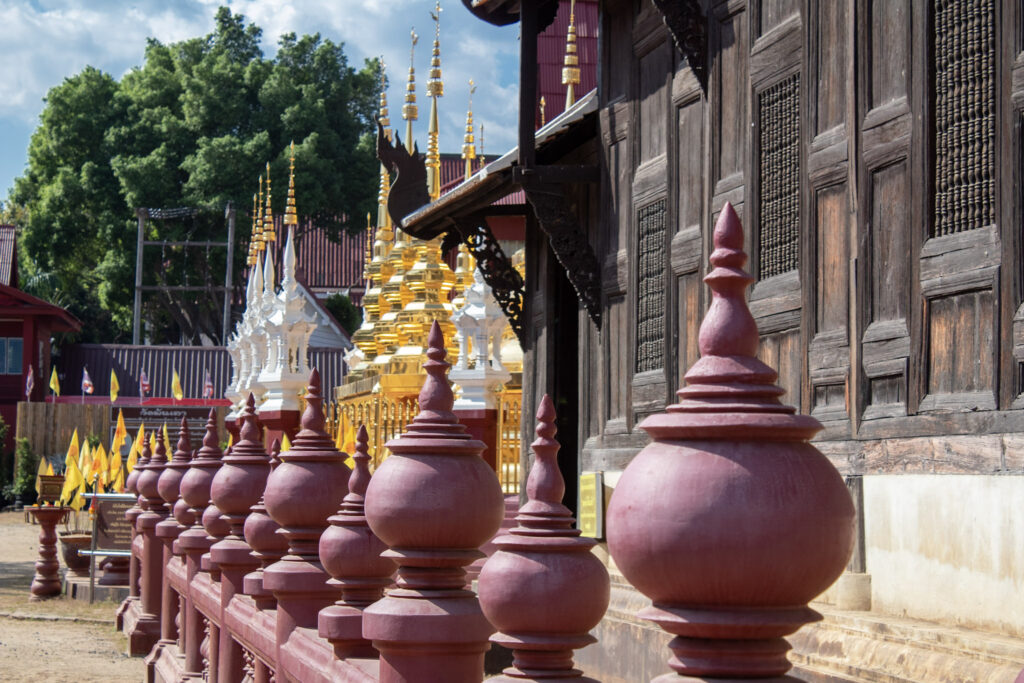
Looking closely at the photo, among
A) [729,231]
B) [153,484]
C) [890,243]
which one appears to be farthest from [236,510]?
[153,484]

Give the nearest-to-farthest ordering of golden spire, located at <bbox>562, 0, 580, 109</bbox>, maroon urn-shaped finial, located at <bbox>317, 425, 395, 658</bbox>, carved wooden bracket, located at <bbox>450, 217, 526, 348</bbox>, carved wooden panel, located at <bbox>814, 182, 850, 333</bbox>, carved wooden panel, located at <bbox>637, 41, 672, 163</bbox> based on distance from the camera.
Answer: maroon urn-shaped finial, located at <bbox>317, 425, 395, 658</bbox>, carved wooden panel, located at <bbox>814, 182, 850, 333</bbox>, carved wooden panel, located at <bbox>637, 41, 672, 163</bbox>, carved wooden bracket, located at <bbox>450, 217, 526, 348</bbox>, golden spire, located at <bbox>562, 0, 580, 109</bbox>

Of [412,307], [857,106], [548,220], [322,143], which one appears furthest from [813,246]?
[322,143]

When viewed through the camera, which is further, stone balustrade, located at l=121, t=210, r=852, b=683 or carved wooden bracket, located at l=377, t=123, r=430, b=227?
carved wooden bracket, located at l=377, t=123, r=430, b=227

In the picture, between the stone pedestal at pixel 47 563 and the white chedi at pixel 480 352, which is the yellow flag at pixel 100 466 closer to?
the stone pedestal at pixel 47 563

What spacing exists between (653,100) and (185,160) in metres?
39.8

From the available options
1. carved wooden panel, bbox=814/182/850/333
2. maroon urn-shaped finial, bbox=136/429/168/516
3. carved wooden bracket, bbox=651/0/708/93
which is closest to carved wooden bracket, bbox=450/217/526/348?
maroon urn-shaped finial, bbox=136/429/168/516

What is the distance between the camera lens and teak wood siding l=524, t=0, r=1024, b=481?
508cm

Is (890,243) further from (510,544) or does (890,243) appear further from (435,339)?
(510,544)

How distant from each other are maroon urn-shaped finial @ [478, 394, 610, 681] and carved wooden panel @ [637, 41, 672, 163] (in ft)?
17.6

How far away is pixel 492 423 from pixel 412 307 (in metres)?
3.78

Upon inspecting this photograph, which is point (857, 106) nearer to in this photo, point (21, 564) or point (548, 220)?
point (548, 220)

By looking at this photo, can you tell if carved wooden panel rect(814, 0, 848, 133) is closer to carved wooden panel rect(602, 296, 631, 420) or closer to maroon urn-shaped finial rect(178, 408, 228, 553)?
carved wooden panel rect(602, 296, 631, 420)

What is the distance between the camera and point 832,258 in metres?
6.23

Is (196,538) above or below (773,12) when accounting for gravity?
below
